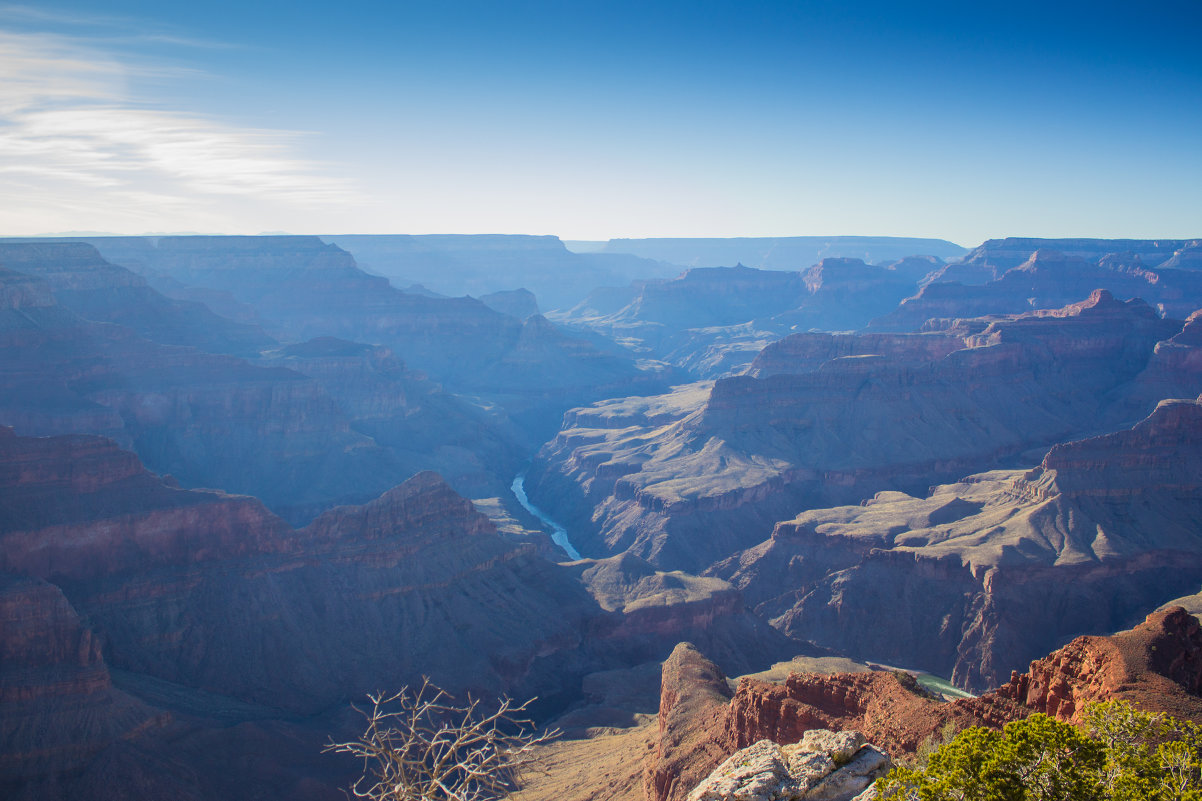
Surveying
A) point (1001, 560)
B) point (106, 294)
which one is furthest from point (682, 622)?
point (106, 294)

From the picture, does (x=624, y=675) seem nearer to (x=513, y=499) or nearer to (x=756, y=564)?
(x=756, y=564)

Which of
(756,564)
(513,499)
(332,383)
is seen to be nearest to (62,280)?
(332,383)

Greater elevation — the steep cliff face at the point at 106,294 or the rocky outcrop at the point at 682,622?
the steep cliff face at the point at 106,294

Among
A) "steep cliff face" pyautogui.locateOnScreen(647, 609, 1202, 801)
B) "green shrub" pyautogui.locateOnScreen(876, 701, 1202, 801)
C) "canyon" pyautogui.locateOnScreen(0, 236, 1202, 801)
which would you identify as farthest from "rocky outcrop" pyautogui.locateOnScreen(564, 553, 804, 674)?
"green shrub" pyautogui.locateOnScreen(876, 701, 1202, 801)

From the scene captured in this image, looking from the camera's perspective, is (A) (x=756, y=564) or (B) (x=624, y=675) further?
(A) (x=756, y=564)

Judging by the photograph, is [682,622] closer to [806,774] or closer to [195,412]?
[806,774]

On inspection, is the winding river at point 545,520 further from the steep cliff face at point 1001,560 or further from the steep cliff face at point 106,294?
the steep cliff face at point 106,294

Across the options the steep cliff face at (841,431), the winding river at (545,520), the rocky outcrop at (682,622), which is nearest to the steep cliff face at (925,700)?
the rocky outcrop at (682,622)
